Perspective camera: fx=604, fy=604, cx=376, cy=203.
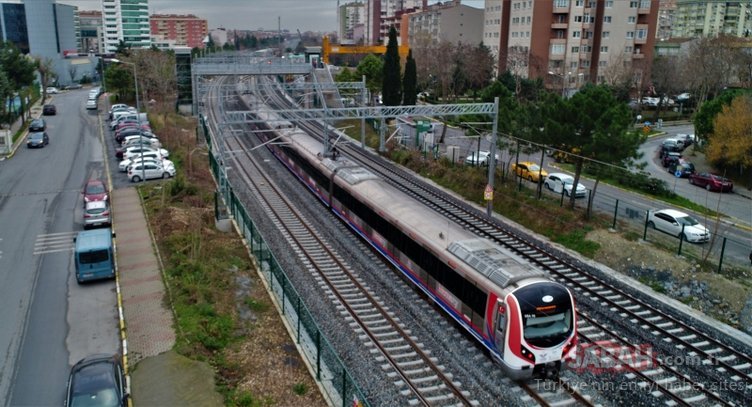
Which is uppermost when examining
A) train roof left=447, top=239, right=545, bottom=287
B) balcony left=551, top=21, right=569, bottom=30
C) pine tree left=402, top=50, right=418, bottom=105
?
balcony left=551, top=21, right=569, bottom=30

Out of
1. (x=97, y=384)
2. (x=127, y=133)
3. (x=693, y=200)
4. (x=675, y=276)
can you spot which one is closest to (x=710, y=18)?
(x=693, y=200)

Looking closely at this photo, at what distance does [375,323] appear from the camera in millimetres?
17438

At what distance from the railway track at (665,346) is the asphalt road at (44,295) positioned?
1377 centimetres

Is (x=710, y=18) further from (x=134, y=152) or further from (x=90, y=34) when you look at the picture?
(x=90, y=34)

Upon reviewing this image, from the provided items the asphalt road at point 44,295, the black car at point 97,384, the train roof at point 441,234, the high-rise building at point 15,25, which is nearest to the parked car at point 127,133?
the asphalt road at point 44,295

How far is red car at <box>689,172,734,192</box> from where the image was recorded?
121ft

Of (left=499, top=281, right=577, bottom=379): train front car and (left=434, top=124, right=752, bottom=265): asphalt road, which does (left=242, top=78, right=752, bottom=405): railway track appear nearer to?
(left=499, top=281, right=577, bottom=379): train front car

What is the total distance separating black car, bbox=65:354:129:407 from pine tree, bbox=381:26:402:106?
40.3m

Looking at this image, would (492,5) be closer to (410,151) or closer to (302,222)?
(410,151)

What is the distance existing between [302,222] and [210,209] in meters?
4.90

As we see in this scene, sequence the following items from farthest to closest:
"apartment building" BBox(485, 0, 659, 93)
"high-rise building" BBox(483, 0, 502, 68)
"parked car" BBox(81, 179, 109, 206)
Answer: "high-rise building" BBox(483, 0, 502, 68)
"apartment building" BBox(485, 0, 659, 93)
"parked car" BBox(81, 179, 109, 206)

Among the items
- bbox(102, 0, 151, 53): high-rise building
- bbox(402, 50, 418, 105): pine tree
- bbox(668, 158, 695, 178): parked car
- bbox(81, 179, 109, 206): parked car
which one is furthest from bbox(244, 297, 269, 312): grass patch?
bbox(102, 0, 151, 53): high-rise building

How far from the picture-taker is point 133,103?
72.3 metres

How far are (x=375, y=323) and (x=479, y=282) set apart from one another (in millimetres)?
3954
